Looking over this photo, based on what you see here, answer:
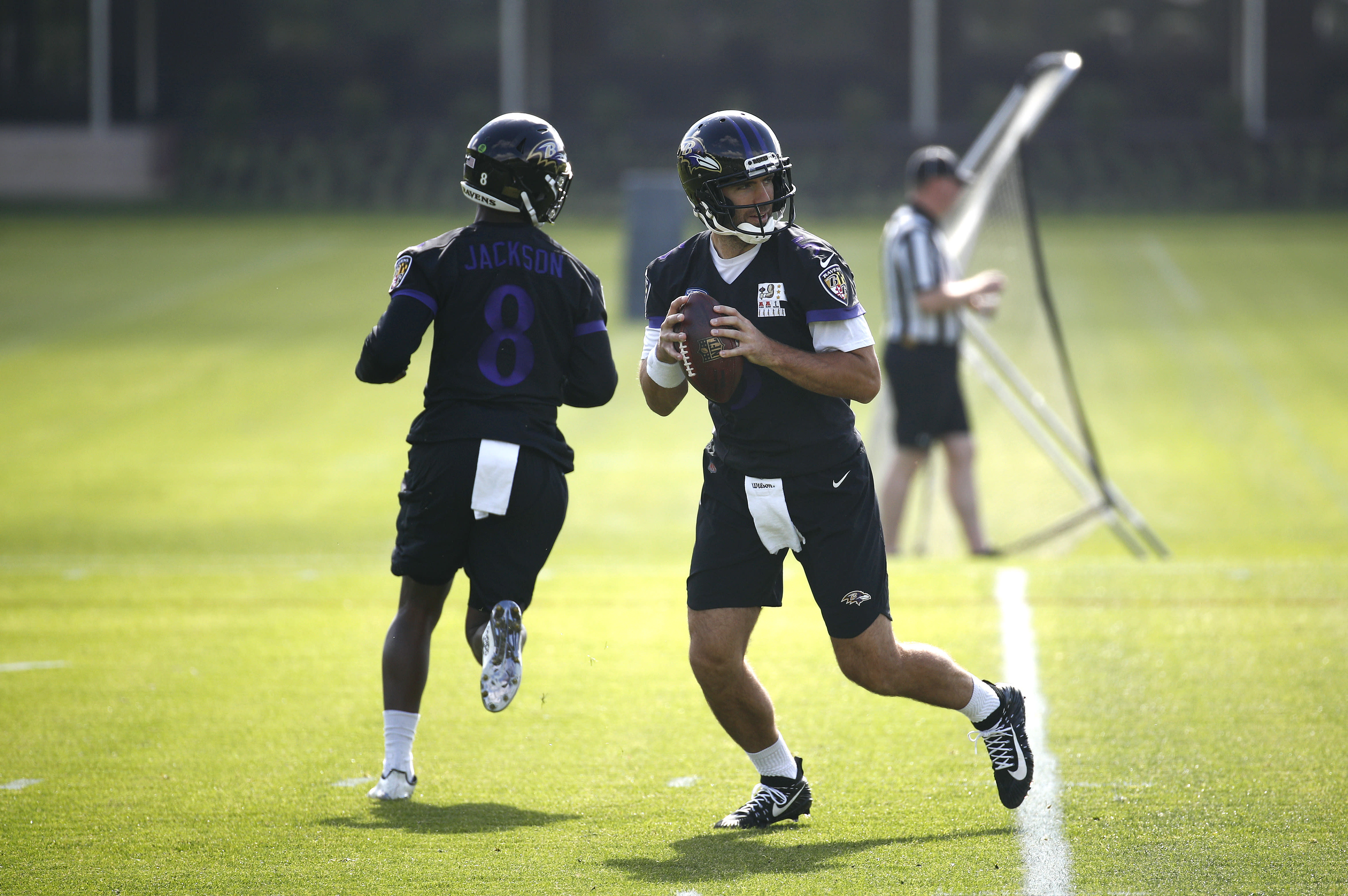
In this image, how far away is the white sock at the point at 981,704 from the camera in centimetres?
360

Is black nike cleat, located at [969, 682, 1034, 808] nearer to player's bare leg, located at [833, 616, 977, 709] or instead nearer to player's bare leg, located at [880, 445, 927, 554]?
player's bare leg, located at [833, 616, 977, 709]

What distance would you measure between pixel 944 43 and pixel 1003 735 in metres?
28.2

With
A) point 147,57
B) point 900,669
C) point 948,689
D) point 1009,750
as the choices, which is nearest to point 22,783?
point 900,669

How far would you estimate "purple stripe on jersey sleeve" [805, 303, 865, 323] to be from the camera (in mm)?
→ 3387

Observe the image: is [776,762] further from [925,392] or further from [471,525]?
[925,392]

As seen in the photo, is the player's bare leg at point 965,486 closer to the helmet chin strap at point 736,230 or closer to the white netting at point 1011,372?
the white netting at point 1011,372

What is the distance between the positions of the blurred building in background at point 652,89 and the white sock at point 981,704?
76.0 feet

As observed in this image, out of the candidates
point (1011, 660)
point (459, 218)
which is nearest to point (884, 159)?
point (459, 218)

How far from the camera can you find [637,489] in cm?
1033

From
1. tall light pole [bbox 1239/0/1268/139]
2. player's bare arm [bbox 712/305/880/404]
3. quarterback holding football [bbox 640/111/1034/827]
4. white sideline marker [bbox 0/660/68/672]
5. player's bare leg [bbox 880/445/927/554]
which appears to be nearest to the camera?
player's bare arm [bbox 712/305/880/404]

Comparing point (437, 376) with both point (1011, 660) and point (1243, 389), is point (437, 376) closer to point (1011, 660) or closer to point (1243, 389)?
point (1011, 660)

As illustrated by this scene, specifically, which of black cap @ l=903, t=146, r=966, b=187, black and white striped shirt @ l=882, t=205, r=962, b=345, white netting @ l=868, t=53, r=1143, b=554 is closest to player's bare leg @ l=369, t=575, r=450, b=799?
black and white striped shirt @ l=882, t=205, r=962, b=345

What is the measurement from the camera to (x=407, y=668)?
12.7 ft

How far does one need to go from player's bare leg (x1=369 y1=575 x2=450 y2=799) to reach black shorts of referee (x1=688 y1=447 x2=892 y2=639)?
0.77 meters
